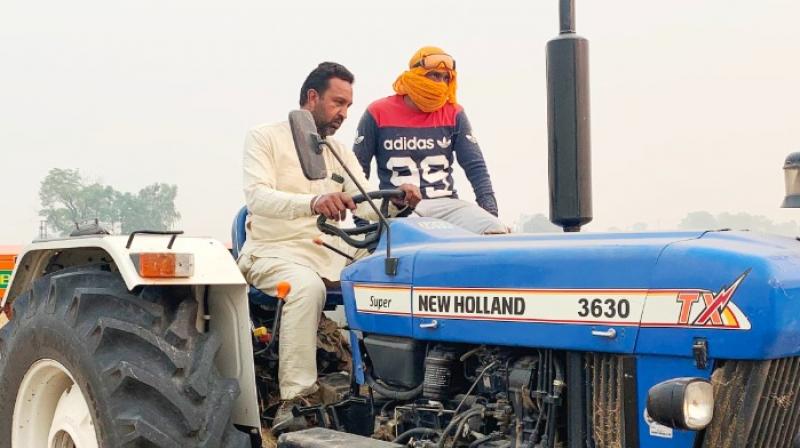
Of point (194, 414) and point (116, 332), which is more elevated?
A: point (116, 332)

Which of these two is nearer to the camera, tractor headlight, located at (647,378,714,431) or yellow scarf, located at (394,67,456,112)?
tractor headlight, located at (647,378,714,431)

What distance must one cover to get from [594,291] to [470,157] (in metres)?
2.77

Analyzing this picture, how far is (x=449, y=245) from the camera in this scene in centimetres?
343

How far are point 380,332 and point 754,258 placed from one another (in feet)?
4.86

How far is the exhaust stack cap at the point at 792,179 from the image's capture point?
125 inches

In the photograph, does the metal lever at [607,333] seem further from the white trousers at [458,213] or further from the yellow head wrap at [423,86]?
the yellow head wrap at [423,86]

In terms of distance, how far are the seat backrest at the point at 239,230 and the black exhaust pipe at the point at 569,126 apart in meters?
1.49

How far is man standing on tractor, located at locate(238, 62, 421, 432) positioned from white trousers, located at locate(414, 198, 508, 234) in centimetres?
9

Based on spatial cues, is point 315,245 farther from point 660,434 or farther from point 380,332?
point 660,434

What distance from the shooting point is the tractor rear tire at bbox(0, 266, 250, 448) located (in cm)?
334


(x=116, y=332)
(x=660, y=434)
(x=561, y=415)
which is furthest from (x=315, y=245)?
(x=660, y=434)

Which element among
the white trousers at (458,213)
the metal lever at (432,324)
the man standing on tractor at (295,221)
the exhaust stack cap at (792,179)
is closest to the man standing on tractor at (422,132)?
the man standing on tractor at (295,221)

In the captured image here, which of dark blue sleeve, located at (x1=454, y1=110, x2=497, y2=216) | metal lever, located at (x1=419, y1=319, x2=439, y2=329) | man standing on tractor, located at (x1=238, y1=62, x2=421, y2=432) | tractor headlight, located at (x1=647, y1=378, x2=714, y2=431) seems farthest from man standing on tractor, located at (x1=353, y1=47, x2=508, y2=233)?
tractor headlight, located at (x1=647, y1=378, x2=714, y2=431)

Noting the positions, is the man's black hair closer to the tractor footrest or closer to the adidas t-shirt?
the adidas t-shirt
